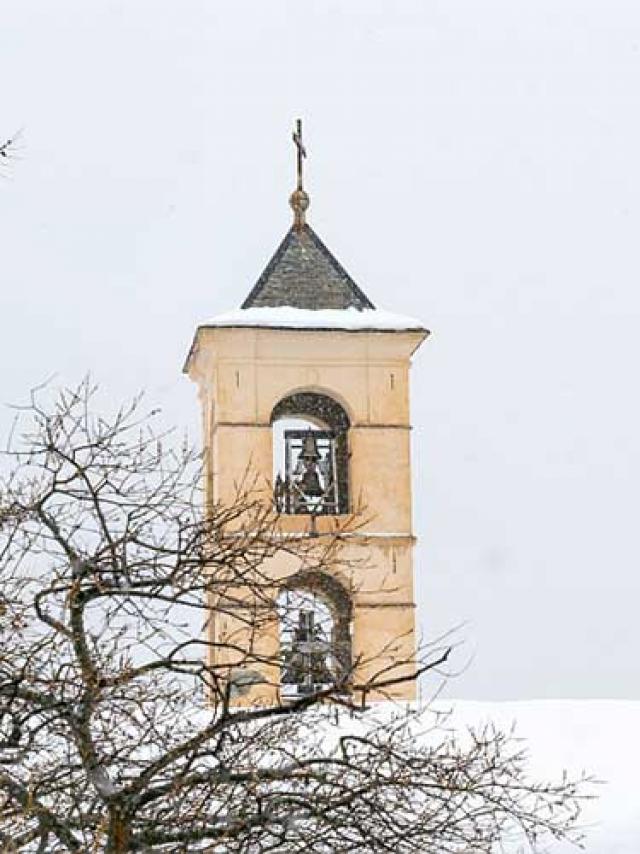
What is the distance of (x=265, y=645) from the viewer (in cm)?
1567

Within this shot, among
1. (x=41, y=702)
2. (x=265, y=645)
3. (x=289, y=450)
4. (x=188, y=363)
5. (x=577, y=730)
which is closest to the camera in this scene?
(x=41, y=702)

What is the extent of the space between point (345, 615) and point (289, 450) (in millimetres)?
1364

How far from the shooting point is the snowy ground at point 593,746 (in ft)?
34.6

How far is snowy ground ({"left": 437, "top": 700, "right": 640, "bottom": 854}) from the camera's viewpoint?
10547 millimetres

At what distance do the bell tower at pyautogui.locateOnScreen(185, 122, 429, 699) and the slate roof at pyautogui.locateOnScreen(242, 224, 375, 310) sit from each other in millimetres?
15

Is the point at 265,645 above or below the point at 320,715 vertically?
above

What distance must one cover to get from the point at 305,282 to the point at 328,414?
1.08 m

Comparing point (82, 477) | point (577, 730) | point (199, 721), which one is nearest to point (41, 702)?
point (82, 477)

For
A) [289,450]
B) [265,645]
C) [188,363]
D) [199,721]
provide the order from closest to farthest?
1. [199,721]
2. [265,645]
3. [289,450]
4. [188,363]

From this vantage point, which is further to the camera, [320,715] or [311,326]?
[311,326]

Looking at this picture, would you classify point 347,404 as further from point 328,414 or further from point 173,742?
point 173,742

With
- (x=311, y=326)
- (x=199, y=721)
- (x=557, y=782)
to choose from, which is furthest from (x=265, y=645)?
(x=199, y=721)

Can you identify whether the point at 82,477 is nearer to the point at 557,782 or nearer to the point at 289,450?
the point at 557,782

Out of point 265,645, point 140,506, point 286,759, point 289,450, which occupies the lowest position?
point 286,759
